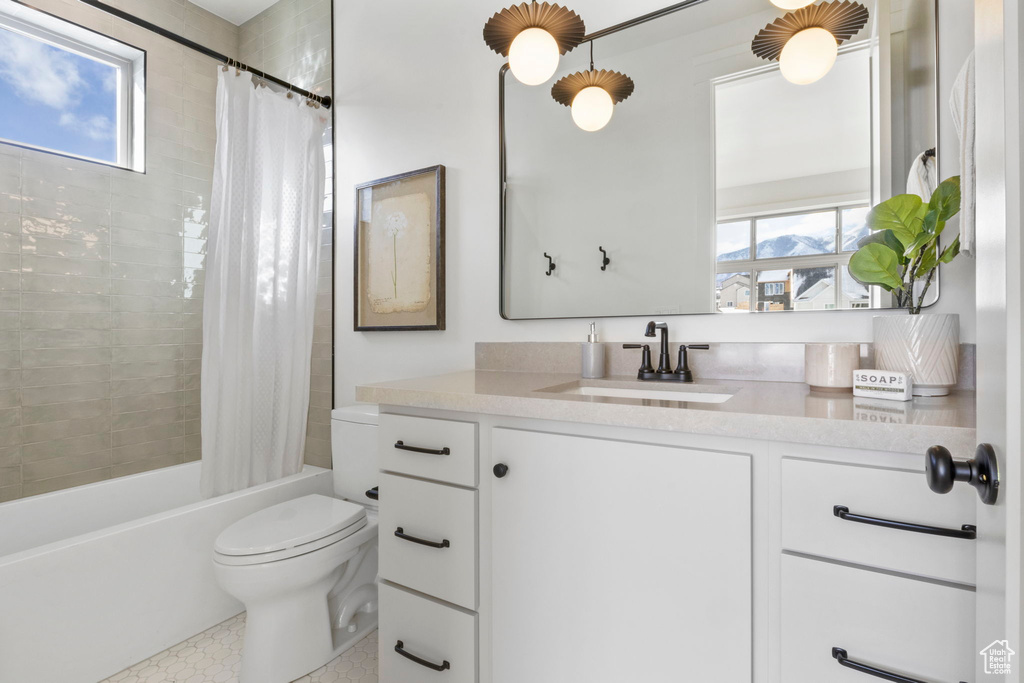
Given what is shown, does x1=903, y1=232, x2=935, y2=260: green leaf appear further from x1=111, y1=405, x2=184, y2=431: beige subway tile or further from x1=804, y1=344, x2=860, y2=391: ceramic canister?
x1=111, y1=405, x2=184, y2=431: beige subway tile

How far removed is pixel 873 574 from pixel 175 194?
10.1 ft

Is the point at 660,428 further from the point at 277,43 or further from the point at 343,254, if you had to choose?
the point at 277,43

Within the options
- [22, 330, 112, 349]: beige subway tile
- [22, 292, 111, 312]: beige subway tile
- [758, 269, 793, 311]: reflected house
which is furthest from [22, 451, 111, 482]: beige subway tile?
[758, 269, 793, 311]: reflected house

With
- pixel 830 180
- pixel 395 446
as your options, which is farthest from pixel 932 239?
pixel 395 446

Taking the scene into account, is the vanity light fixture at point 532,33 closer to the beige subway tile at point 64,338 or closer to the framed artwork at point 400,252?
the framed artwork at point 400,252

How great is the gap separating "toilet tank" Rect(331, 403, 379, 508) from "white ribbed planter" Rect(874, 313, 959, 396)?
1592mm

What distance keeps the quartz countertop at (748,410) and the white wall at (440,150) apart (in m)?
0.37

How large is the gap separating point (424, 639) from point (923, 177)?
1.66 metres

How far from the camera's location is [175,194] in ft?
8.21

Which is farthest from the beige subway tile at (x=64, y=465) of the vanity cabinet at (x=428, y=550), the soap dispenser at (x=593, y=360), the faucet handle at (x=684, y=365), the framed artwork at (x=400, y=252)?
the faucet handle at (x=684, y=365)

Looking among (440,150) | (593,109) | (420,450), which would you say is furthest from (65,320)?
(593,109)

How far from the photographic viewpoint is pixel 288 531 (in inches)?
59.1

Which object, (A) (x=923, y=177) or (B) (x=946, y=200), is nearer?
(B) (x=946, y=200)

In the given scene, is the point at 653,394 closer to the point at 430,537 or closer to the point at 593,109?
the point at 430,537
